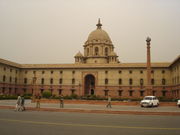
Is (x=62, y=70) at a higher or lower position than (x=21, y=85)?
higher

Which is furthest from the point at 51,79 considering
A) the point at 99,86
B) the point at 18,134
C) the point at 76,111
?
the point at 18,134

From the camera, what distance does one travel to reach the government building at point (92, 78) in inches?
1797

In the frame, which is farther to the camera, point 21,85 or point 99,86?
point 21,85

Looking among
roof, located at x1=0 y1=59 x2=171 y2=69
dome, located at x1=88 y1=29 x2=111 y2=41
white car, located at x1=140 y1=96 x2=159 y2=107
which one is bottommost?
white car, located at x1=140 y1=96 x2=159 y2=107

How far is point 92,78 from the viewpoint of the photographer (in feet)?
167

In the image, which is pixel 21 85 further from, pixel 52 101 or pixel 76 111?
pixel 76 111

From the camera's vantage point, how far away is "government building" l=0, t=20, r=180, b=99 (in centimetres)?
4566

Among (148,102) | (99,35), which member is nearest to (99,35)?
(99,35)

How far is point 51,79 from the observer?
50719 mm

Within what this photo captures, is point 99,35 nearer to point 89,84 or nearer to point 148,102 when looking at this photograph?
point 89,84

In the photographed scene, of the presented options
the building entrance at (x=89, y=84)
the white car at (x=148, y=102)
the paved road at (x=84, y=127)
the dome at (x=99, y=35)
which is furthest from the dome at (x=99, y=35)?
the paved road at (x=84, y=127)

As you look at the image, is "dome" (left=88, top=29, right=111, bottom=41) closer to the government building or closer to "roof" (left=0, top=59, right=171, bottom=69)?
the government building

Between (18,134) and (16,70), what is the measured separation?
4667 cm

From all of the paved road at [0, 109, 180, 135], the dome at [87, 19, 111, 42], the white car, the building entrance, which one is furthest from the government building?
the paved road at [0, 109, 180, 135]
